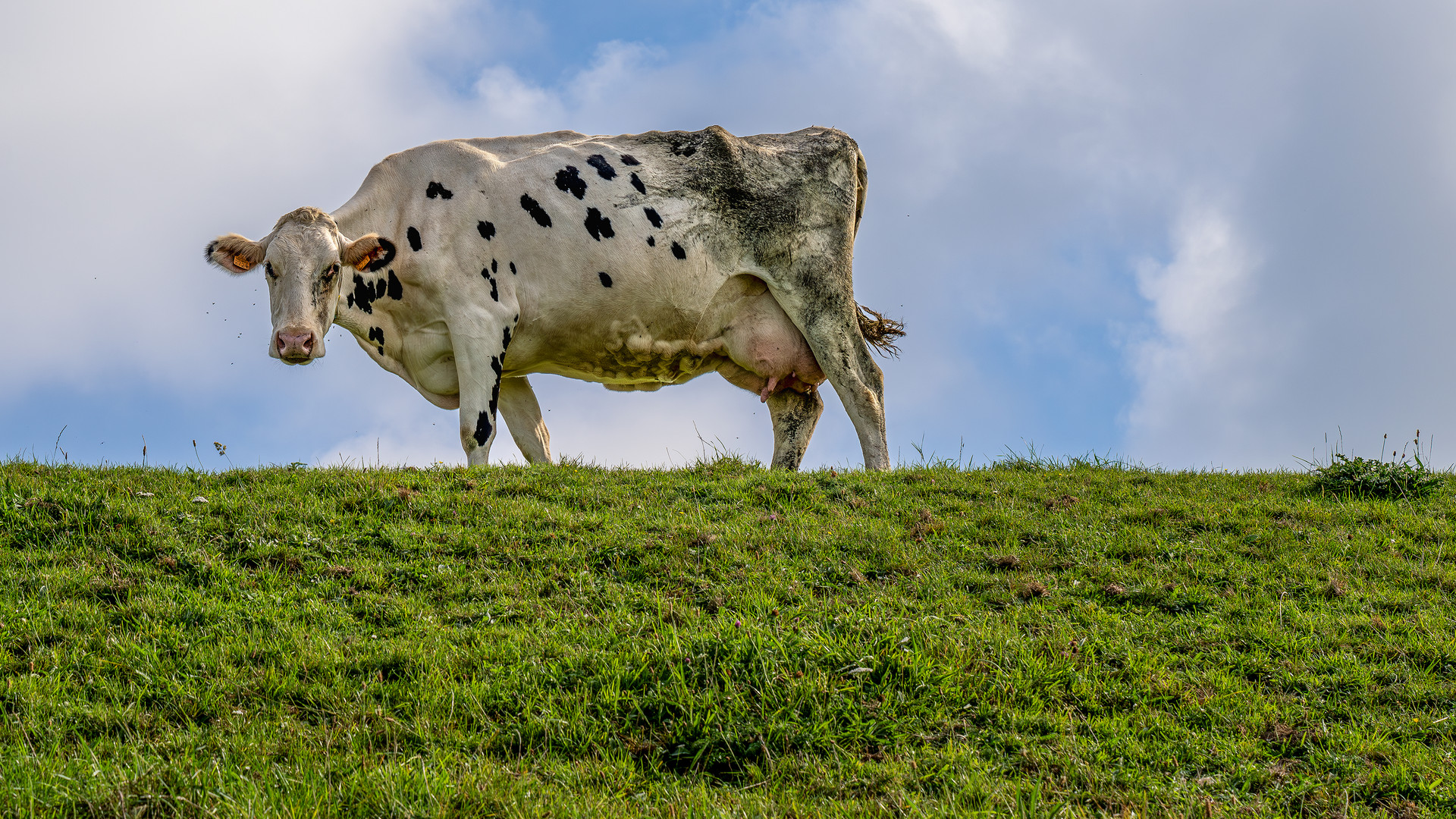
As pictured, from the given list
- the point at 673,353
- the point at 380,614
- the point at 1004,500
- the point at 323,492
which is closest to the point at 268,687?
the point at 380,614

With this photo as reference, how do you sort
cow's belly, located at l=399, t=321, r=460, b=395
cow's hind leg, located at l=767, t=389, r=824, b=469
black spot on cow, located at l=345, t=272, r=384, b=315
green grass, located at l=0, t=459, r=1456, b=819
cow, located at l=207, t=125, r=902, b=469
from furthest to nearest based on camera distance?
cow's hind leg, located at l=767, t=389, r=824, b=469 < cow's belly, located at l=399, t=321, r=460, b=395 < black spot on cow, located at l=345, t=272, r=384, b=315 < cow, located at l=207, t=125, r=902, b=469 < green grass, located at l=0, t=459, r=1456, b=819

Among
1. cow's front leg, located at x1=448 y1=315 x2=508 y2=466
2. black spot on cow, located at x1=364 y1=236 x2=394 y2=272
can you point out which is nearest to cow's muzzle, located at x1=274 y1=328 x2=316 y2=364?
black spot on cow, located at x1=364 y1=236 x2=394 y2=272

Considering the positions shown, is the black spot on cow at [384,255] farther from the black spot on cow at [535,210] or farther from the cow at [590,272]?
the black spot on cow at [535,210]

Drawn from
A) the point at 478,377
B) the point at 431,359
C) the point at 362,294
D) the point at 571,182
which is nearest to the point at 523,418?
the point at 431,359

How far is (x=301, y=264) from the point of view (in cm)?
1207

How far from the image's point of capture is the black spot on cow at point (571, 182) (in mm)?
13547

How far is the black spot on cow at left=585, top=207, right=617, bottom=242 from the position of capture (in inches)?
530

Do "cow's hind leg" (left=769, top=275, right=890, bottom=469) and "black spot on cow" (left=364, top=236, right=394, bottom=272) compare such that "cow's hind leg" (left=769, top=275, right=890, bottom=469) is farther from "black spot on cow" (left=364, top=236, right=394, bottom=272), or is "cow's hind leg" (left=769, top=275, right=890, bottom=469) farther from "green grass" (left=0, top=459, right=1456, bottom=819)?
"black spot on cow" (left=364, top=236, right=394, bottom=272)

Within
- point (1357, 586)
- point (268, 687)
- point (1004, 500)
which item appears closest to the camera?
point (268, 687)

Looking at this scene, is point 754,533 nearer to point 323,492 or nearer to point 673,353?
point 323,492

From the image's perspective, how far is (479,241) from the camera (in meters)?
13.0

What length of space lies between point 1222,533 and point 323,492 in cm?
741

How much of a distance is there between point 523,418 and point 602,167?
324cm

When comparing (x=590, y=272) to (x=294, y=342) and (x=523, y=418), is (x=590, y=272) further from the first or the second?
(x=294, y=342)
